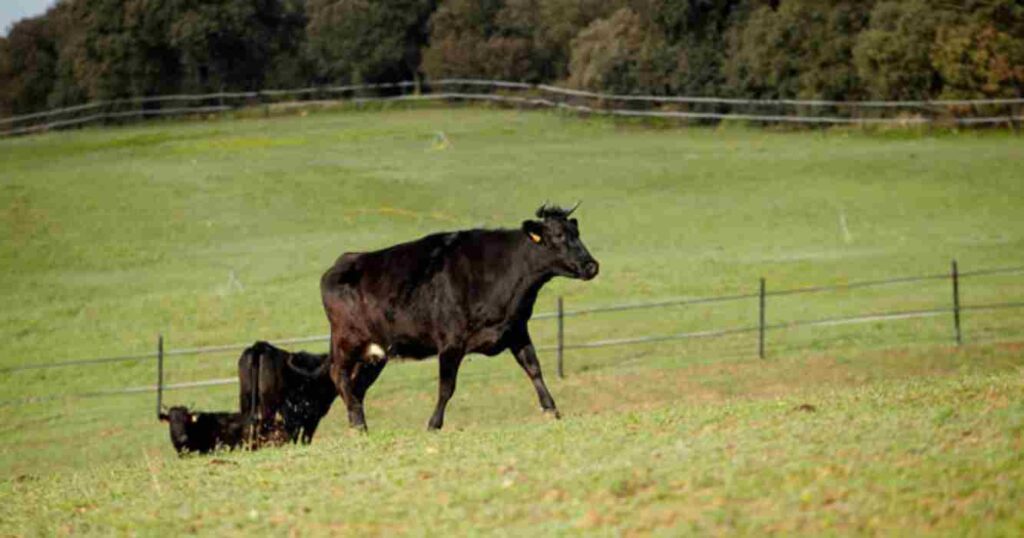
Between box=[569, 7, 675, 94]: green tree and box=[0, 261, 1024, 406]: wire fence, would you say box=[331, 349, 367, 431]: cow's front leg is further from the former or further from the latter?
box=[569, 7, 675, 94]: green tree

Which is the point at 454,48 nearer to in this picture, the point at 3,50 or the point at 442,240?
the point at 3,50

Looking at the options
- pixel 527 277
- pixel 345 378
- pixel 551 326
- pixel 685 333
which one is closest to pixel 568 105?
pixel 551 326

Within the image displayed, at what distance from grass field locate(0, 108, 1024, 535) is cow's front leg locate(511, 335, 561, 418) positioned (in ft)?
2.09

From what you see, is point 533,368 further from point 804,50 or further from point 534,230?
point 804,50

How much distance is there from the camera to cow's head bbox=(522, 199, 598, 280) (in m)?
17.6

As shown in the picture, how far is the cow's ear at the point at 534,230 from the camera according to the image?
17.6 metres

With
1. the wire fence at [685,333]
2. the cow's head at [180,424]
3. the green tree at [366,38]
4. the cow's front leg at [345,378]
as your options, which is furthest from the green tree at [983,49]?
the cow's front leg at [345,378]

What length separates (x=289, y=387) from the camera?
20.6m

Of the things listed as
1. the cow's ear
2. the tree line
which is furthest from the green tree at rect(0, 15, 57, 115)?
the cow's ear

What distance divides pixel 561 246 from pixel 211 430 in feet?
18.3

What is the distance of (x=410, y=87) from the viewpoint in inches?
3250

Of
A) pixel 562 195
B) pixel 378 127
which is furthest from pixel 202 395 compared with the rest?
pixel 378 127

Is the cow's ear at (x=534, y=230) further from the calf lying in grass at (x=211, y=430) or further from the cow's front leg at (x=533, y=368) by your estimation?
the calf lying in grass at (x=211, y=430)

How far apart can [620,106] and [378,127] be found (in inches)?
376
